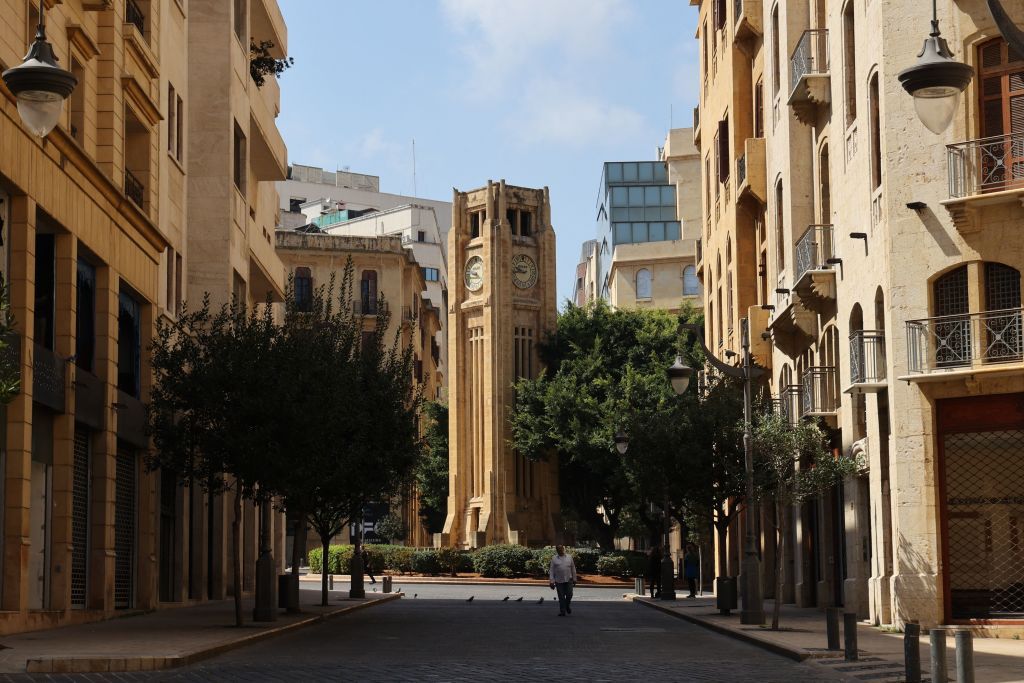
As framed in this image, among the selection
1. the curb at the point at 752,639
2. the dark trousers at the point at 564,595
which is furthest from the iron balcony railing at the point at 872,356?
the dark trousers at the point at 564,595

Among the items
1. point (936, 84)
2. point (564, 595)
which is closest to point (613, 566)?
point (564, 595)

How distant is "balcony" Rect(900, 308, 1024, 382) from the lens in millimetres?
24812

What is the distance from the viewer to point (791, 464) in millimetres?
29734

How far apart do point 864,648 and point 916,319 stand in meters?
6.98

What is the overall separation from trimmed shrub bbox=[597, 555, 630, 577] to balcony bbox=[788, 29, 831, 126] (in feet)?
104

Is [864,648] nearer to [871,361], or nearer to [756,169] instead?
[871,361]

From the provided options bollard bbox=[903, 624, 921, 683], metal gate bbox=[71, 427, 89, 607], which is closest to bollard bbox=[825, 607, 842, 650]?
bollard bbox=[903, 624, 921, 683]

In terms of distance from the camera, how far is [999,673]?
1641 cm

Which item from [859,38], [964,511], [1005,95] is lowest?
[964,511]

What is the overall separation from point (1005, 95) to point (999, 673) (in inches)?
480

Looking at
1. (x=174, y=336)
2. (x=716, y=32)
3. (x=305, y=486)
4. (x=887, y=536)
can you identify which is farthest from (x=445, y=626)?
(x=716, y=32)

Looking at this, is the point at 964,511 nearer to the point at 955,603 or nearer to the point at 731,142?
the point at 955,603

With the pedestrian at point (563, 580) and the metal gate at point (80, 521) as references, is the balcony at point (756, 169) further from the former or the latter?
the metal gate at point (80, 521)

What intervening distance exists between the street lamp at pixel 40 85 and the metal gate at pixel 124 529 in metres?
18.1
